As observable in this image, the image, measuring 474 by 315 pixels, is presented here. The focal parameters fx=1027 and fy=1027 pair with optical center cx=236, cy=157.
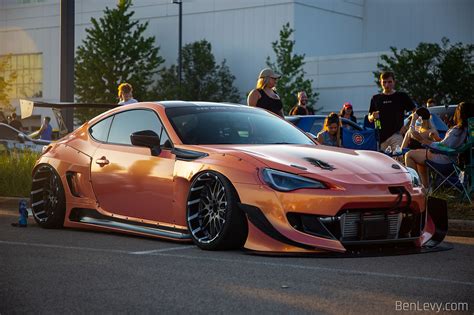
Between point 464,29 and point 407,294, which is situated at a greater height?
point 464,29

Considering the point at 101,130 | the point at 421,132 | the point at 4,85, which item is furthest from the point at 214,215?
the point at 4,85

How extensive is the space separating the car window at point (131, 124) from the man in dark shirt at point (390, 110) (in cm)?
528

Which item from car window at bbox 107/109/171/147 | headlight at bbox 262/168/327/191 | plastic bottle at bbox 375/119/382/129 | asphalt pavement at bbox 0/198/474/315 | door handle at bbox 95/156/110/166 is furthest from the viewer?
plastic bottle at bbox 375/119/382/129

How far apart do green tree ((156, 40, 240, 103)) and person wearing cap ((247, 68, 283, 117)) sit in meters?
46.6

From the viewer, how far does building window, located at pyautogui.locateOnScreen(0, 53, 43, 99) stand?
75625 millimetres

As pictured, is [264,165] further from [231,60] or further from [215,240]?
[231,60]

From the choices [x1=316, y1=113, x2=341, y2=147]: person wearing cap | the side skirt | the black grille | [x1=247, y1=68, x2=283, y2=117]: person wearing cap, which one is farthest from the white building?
the black grille

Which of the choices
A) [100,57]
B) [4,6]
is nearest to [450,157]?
[100,57]

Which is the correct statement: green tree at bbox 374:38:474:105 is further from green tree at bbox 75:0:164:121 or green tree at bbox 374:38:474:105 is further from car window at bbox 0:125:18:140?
car window at bbox 0:125:18:140

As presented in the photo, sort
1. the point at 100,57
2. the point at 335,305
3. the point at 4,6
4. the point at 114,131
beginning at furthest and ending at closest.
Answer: the point at 4,6, the point at 100,57, the point at 114,131, the point at 335,305

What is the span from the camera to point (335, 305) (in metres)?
5.96

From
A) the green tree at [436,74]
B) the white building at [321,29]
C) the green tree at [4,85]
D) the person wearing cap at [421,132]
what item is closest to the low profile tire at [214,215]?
the person wearing cap at [421,132]

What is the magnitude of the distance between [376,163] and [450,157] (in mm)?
4990

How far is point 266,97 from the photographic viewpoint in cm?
1373
